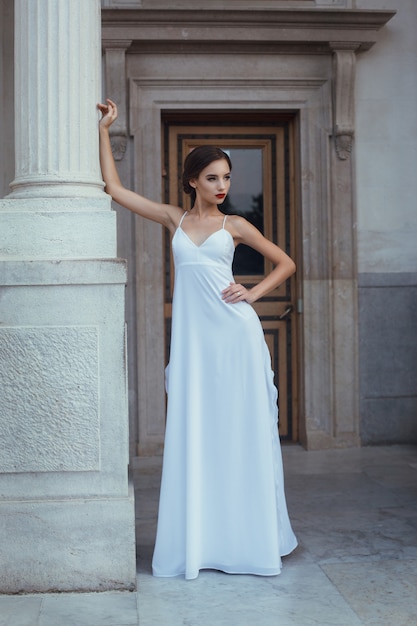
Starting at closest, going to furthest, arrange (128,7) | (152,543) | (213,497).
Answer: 1. (213,497)
2. (152,543)
3. (128,7)

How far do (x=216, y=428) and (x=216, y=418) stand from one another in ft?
0.14

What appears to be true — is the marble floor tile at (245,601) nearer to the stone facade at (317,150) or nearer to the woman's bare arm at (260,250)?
the woman's bare arm at (260,250)

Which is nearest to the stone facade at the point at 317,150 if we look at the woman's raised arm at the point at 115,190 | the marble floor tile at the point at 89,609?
the woman's raised arm at the point at 115,190

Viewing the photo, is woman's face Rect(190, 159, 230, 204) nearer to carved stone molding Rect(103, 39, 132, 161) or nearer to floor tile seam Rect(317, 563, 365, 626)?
floor tile seam Rect(317, 563, 365, 626)

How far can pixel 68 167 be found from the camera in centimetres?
380

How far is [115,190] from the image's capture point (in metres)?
4.08

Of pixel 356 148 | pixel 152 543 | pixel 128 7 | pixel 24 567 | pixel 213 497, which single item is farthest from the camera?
pixel 356 148

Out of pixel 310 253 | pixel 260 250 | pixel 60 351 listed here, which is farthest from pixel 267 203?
pixel 60 351

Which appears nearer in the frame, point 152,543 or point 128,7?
point 152,543

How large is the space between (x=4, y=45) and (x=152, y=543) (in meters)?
4.10

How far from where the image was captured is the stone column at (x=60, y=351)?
367 centimetres

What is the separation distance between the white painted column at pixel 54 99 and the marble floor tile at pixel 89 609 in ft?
5.43

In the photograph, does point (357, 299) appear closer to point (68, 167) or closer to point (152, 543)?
point (152, 543)

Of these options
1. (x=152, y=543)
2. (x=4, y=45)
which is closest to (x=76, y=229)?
(x=152, y=543)
